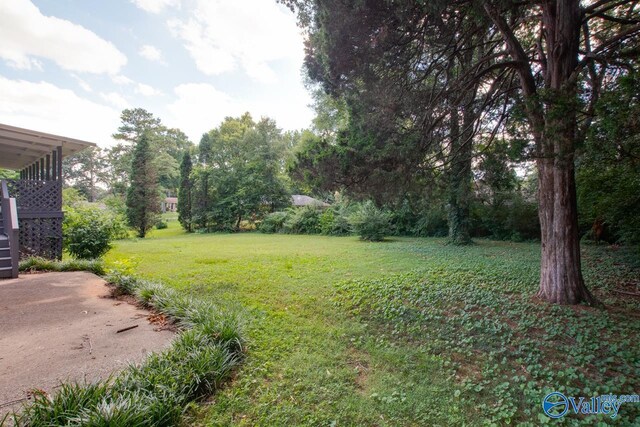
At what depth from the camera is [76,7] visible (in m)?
7.02

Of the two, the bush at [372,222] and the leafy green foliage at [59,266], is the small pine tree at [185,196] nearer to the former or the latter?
the bush at [372,222]

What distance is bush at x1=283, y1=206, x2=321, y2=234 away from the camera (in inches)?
696

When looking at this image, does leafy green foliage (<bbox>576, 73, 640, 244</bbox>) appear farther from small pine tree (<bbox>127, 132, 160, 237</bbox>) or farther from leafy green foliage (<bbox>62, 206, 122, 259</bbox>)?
small pine tree (<bbox>127, 132, 160, 237</bbox>)

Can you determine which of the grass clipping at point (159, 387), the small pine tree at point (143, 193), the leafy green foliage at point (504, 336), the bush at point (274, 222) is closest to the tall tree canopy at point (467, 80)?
the leafy green foliage at point (504, 336)

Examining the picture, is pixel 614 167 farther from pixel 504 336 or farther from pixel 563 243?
pixel 504 336

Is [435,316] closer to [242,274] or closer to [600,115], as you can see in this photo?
[600,115]

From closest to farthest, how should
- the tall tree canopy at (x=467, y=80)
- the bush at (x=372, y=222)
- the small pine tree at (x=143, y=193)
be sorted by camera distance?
the tall tree canopy at (x=467, y=80) → the bush at (x=372, y=222) → the small pine tree at (x=143, y=193)

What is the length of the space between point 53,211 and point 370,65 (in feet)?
26.6

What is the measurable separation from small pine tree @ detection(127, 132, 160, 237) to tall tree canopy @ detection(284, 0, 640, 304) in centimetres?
1538

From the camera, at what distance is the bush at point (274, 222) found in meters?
19.0

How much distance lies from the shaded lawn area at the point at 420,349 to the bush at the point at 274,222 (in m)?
13.3

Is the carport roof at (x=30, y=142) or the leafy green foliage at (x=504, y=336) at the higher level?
the carport roof at (x=30, y=142)

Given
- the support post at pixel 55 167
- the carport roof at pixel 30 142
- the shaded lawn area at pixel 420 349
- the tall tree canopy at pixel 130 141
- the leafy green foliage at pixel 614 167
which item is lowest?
the shaded lawn area at pixel 420 349

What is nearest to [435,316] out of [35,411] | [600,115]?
[600,115]
